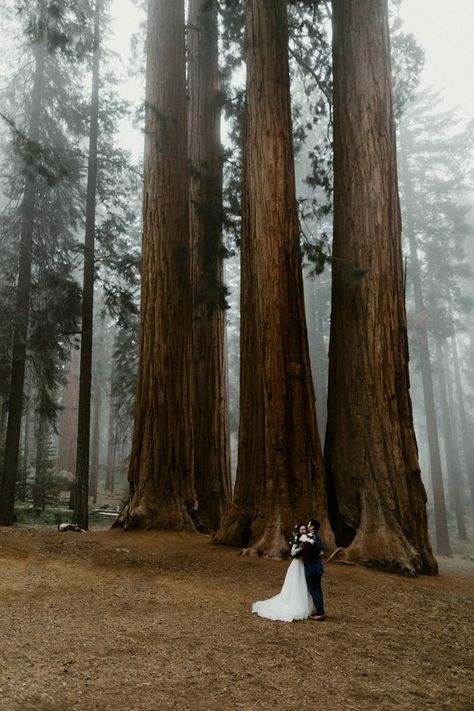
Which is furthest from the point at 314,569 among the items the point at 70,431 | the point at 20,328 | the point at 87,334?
the point at 70,431

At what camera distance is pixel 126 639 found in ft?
→ 12.8

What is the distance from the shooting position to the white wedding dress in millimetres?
4699

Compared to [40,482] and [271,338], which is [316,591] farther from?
[40,482]

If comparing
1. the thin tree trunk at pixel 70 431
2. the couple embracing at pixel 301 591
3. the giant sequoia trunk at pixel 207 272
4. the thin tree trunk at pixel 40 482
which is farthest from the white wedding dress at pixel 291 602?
the thin tree trunk at pixel 70 431

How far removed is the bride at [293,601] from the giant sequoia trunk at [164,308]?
3.51m

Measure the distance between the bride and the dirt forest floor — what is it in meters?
0.16

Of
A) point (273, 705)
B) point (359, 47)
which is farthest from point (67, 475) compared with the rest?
point (273, 705)

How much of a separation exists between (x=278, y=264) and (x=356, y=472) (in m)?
3.09

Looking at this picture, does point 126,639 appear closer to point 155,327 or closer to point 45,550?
point 45,550

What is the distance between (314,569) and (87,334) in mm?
8864

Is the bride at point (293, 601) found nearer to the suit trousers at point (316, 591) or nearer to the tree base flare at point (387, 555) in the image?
the suit trousers at point (316, 591)

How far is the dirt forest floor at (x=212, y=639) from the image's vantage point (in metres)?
3.08

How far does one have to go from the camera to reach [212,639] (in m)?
4.05

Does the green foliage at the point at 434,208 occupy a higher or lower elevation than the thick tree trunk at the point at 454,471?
higher
